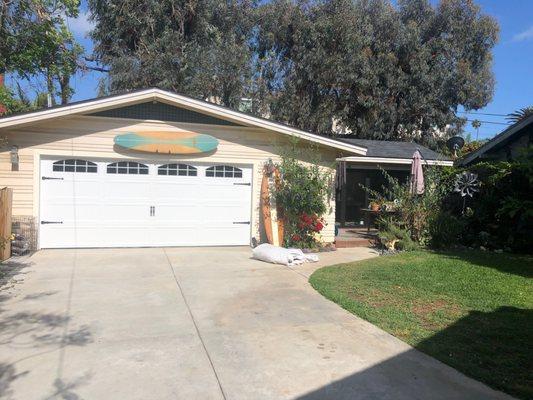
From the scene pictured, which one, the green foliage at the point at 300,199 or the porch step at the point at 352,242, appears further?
the porch step at the point at 352,242

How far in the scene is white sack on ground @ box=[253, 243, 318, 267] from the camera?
9.38 metres

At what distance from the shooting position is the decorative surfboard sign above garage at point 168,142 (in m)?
10.7

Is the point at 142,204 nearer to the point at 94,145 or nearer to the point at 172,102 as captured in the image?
the point at 94,145

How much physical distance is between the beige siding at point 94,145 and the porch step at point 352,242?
218 centimetres

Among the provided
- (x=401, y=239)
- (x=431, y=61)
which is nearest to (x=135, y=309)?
(x=401, y=239)

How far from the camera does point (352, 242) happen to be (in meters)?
12.3

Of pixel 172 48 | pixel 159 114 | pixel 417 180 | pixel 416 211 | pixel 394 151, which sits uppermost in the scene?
pixel 172 48

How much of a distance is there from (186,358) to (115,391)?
0.84 metres

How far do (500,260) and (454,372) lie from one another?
6626mm

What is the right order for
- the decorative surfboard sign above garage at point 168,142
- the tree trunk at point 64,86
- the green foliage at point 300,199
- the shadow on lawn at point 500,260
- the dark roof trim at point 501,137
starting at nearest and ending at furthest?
the shadow on lawn at point 500,260
the decorative surfboard sign above garage at point 168,142
the green foliage at point 300,199
the dark roof trim at point 501,137
the tree trunk at point 64,86

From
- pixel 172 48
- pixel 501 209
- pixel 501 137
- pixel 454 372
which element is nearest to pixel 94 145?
pixel 454 372

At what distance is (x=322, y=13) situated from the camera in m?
20.5

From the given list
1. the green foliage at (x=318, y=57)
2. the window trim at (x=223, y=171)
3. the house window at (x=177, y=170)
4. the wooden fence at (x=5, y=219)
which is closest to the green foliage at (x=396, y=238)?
the window trim at (x=223, y=171)

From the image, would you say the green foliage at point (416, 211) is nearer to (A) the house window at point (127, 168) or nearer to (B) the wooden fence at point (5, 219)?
(A) the house window at point (127, 168)
